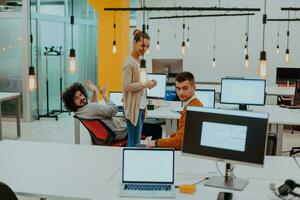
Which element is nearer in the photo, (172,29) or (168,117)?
(168,117)

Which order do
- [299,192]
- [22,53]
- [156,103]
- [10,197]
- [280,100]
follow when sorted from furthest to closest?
[280,100] < [22,53] < [156,103] < [299,192] < [10,197]

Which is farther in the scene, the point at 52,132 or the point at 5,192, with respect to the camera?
the point at 52,132

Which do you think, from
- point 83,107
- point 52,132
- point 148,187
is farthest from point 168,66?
point 148,187

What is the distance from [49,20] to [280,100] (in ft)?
18.5

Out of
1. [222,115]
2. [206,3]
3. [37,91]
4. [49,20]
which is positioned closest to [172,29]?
[206,3]

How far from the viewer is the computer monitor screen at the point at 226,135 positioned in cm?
264

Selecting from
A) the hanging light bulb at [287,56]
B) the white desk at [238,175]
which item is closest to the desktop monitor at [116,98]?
the white desk at [238,175]

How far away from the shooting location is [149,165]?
105 inches

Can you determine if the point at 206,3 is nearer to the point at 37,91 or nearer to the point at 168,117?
the point at 37,91

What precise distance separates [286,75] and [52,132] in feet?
19.7

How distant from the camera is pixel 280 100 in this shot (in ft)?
30.5

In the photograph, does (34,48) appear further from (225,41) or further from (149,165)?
(149,165)

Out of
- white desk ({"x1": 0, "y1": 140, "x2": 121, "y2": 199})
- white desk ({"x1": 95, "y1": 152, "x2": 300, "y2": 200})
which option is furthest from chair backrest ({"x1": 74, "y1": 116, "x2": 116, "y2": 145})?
white desk ({"x1": 95, "y1": 152, "x2": 300, "y2": 200})

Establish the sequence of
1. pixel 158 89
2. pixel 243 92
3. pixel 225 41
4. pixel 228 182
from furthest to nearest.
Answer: pixel 225 41, pixel 158 89, pixel 243 92, pixel 228 182
